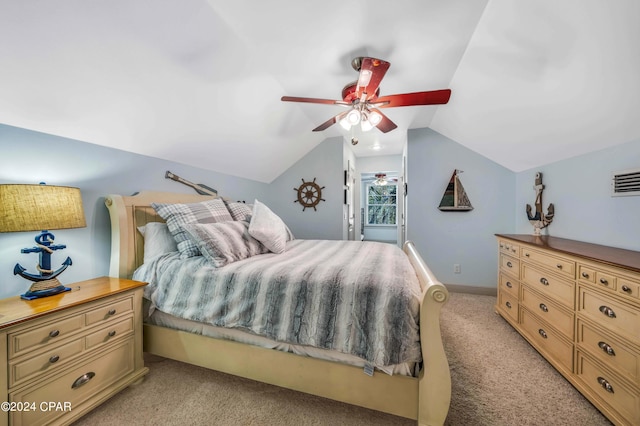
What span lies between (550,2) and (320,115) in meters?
2.30

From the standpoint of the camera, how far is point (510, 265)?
2.43 meters

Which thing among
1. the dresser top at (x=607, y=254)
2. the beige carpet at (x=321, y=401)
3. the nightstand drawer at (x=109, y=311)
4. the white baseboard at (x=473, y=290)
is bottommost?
the beige carpet at (x=321, y=401)

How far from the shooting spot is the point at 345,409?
1440mm

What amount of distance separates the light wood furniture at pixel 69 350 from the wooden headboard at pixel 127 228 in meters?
0.20

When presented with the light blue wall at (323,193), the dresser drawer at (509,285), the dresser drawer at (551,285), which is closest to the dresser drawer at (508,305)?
the dresser drawer at (509,285)

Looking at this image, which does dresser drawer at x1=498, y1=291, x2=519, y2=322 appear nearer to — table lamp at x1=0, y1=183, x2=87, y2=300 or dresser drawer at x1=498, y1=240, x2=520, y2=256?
dresser drawer at x1=498, y1=240, x2=520, y2=256

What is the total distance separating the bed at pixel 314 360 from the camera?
1.19 m

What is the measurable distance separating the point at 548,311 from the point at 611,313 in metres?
0.56

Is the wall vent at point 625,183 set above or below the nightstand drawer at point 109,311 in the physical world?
above

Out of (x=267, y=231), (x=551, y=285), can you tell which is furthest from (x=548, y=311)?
(x=267, y=231)

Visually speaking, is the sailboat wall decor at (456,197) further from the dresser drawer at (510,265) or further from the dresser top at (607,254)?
the dresser top at (607,254)

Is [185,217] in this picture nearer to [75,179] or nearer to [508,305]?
[75,179]

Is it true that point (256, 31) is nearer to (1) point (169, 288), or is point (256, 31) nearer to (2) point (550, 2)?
(2) point (550, 2)

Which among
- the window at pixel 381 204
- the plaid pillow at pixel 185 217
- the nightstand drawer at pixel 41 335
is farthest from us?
the window at pixel 381 204
